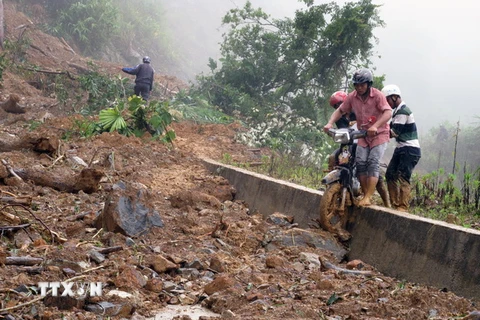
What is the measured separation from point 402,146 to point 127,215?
3762 mm

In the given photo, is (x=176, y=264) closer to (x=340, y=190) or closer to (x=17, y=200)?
(x=17, y=200)

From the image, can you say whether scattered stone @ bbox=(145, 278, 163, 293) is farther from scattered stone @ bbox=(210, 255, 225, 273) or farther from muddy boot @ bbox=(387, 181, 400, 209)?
muddy boot @ bbox=(387, 181, 400, 209)

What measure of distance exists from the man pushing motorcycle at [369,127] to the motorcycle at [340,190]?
11 cm

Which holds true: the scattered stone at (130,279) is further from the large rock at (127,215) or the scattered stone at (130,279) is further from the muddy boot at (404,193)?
the muddy boot at (404,193)

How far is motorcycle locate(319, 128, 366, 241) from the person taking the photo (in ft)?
22.7

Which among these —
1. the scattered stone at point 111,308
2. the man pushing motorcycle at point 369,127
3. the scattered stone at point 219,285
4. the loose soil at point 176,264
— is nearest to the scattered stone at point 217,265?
the loose soil at point 176,264

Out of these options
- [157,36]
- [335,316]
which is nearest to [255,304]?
[335,316]

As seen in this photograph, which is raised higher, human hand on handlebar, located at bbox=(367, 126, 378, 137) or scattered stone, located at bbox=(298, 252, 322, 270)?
human hand on handlebar, located at bbox=(367, 126, 378, 137)

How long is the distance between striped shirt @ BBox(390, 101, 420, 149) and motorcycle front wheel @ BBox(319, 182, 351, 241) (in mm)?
1370

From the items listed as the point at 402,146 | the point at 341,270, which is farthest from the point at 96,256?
the point at 402,146

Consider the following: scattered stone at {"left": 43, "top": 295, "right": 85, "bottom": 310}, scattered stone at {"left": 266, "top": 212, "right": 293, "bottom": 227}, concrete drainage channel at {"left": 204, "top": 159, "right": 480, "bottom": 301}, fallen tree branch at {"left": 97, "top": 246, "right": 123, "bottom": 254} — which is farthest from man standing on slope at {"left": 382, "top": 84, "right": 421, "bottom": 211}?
scattered stone at {"left": 43, "top": 295, "right": 85, "bottom": 310}

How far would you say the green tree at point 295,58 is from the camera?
1759 centimetres

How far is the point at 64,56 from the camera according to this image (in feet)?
82.7

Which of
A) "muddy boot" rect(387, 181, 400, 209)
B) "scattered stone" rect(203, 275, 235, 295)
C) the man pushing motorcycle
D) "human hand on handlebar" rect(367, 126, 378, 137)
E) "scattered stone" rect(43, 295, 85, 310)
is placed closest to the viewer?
"scattered stone" rect(43, 295, 85, 310)
